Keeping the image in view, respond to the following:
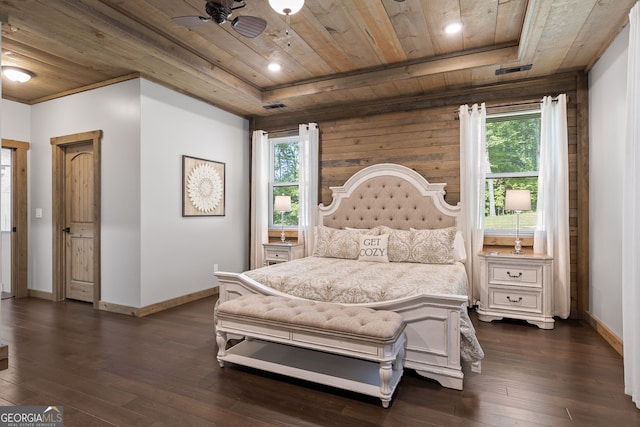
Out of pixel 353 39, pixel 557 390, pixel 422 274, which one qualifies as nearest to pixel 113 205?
pixel 353 39

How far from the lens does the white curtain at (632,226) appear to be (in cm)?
216

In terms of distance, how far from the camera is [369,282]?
2.78m

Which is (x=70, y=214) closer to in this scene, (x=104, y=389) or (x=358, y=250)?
(x=104, y=389)

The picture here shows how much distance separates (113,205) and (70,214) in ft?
3.50

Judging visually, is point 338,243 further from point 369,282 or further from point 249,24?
point 249,24

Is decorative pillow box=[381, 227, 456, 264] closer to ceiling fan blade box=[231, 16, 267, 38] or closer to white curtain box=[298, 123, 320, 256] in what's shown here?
Answer: white curtain box=[298, 123, 320, 256]

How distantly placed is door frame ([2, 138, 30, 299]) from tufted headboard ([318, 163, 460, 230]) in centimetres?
421

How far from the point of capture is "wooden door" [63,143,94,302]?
4.48m

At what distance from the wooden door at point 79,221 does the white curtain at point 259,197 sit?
7.07ft

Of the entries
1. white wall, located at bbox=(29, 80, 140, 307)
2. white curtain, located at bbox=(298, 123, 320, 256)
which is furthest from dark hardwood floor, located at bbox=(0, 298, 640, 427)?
white curtain, located at bbox=(298, 123, 320, 256)

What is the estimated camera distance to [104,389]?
2.30 metres

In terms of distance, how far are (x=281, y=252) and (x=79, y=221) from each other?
272cm

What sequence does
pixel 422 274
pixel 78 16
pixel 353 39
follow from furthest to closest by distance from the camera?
pixel 353 39 < pixel 422 274 < pixel 78 16

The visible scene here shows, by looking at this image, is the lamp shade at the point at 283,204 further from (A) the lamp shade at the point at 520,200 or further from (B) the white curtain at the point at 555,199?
(B) the white curtain at the point at 555,199
